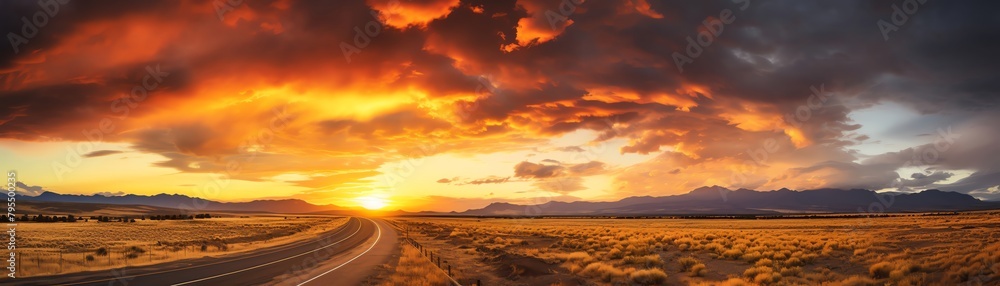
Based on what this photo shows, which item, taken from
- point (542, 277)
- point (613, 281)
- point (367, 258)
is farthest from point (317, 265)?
point (613, 281)

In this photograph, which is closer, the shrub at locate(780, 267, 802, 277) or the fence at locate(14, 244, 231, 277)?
the shrub at locate(780, 267, 802, 277)

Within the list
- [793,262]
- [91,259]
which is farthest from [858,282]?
[91,259]

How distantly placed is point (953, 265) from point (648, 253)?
15.4 m

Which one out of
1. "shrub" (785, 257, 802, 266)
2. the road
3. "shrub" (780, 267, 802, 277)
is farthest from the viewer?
"shrub" (785, 257, 802, 266)

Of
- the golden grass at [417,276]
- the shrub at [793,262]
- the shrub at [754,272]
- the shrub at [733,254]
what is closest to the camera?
the shrub at [754,272]

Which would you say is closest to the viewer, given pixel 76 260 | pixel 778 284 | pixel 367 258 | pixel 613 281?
pixel 778 284

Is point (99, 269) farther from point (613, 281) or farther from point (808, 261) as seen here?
point (808, 261)

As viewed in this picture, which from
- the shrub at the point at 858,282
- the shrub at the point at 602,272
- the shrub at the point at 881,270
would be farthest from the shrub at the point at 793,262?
the shrub at the point at 602,272

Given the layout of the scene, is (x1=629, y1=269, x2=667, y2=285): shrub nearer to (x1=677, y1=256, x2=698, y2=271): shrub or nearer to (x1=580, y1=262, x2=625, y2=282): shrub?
(x1=580, y1=262, x2=625, y2=282): shrub

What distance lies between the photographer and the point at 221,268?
29422mm

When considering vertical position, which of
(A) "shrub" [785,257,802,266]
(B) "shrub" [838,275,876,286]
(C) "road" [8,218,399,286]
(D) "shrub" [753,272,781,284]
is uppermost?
(B) "shrub" [838,275,876,286]

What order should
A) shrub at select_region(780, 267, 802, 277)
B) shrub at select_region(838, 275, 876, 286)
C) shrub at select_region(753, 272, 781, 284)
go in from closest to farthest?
shrub at select_region(838, 275, 876, 286), shrub at select_region(753, 272, 781, 284), shrub at select_region(780, 267, 802, 277)

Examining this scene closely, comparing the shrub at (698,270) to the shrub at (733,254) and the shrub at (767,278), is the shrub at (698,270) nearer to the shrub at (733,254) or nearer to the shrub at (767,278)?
the shrub at (767,278)

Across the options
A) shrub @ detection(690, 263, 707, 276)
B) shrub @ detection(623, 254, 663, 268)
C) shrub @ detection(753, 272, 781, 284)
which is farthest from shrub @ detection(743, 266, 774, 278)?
shrub @ detection(623, 254, 663, 268)
